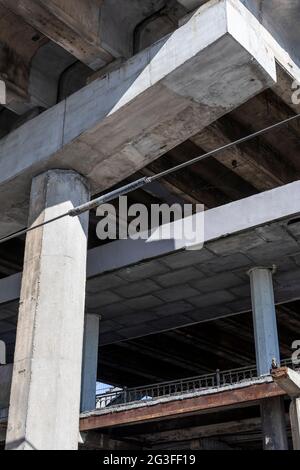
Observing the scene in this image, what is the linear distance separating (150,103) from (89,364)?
13.2 m

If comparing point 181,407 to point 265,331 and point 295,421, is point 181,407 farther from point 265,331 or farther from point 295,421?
point 295,421

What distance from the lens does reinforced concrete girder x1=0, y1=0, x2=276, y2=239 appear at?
1270 cm

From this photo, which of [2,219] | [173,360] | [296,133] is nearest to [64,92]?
[2,219]

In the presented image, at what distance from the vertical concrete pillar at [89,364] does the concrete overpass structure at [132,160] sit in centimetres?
11

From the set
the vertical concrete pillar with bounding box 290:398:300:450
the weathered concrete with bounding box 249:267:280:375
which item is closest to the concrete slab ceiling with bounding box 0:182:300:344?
the weathered concrete with bounding box 249:267:280:375

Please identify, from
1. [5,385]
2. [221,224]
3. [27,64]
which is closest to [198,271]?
[221,224]

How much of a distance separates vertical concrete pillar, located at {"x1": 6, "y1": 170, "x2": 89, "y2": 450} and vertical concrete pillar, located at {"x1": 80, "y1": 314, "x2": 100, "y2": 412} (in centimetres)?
1046

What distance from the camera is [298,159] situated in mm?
Result: 22500

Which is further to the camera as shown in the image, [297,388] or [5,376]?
[5,376]

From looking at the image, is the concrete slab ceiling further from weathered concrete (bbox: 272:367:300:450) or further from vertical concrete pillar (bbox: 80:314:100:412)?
weathered concrete (bbox: 272:367:300:450)

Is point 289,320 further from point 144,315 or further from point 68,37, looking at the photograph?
point 68,37

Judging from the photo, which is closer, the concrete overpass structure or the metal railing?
the concrete overpass structure

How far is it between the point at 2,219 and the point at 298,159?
1080 cm

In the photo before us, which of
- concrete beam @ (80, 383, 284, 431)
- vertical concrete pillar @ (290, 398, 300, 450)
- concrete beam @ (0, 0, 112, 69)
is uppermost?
concrete beam @ (0, 0, 112, 69)
